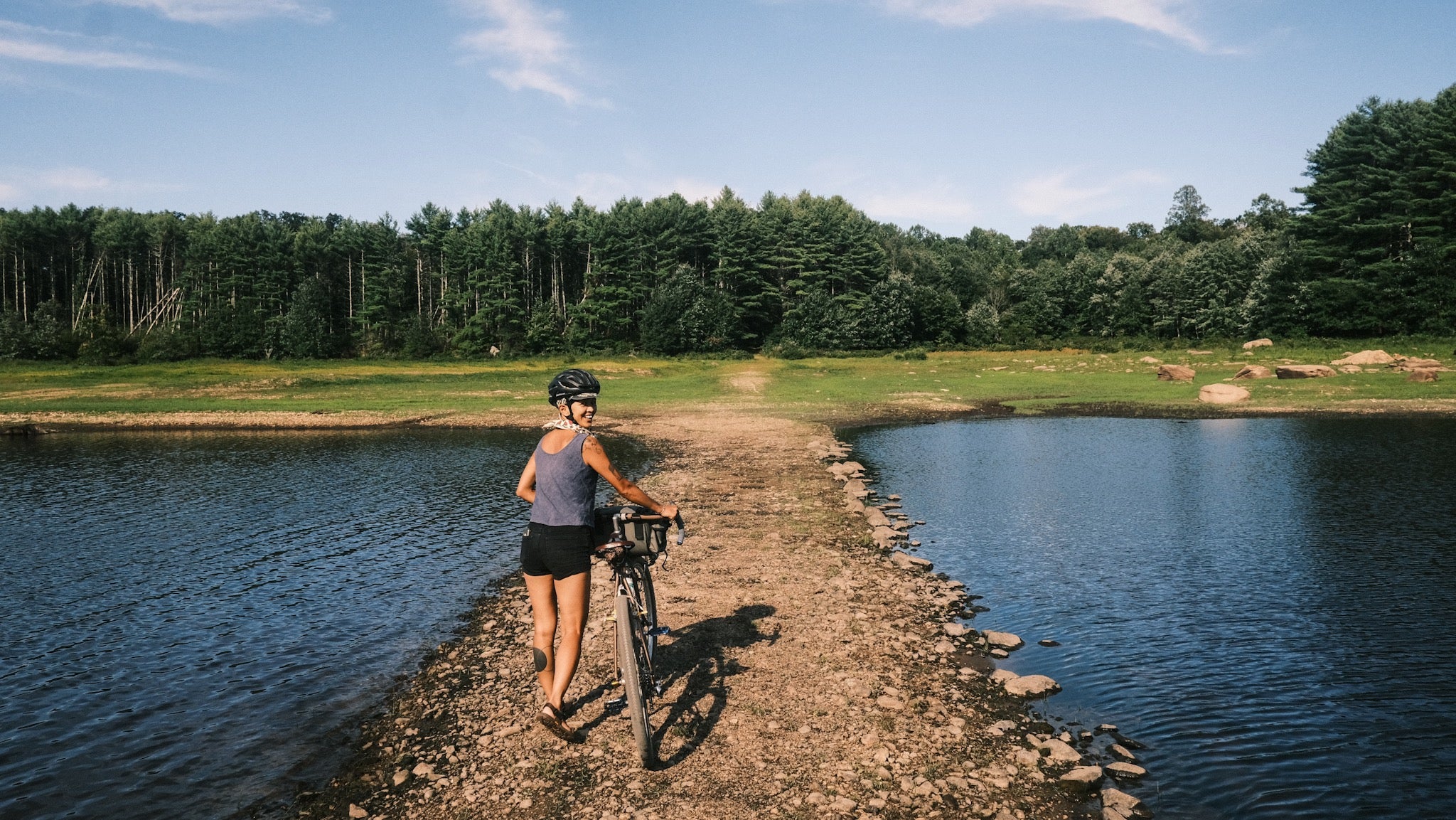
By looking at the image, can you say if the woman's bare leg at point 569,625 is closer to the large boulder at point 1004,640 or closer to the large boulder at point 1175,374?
the large boulder at point 1004,640

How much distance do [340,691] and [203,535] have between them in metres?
12.2

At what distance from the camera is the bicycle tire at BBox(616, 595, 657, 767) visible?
7809 mm

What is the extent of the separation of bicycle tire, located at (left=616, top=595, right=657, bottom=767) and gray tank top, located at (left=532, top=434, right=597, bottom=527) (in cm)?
93

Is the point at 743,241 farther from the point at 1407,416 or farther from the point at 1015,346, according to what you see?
the point at 1407,416

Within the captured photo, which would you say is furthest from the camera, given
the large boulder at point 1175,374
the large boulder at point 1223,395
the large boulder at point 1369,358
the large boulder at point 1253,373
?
the large boulder at point 1369,358

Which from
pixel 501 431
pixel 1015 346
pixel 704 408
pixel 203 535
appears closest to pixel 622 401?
pixel 704 408

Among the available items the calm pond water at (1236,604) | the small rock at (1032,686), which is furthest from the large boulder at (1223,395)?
the small rock at (1032,686)

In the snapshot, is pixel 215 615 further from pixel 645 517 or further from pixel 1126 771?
pixel 1126 771

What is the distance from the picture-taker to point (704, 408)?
1870 inches

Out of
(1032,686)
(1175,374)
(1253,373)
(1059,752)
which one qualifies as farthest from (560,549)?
(1253,373)

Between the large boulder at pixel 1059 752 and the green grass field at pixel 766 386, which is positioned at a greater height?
the green grass field at pixel 766 386

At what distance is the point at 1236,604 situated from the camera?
45.7 ft

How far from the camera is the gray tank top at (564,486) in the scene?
8.23m

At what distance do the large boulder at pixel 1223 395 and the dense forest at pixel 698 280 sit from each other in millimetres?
39546
